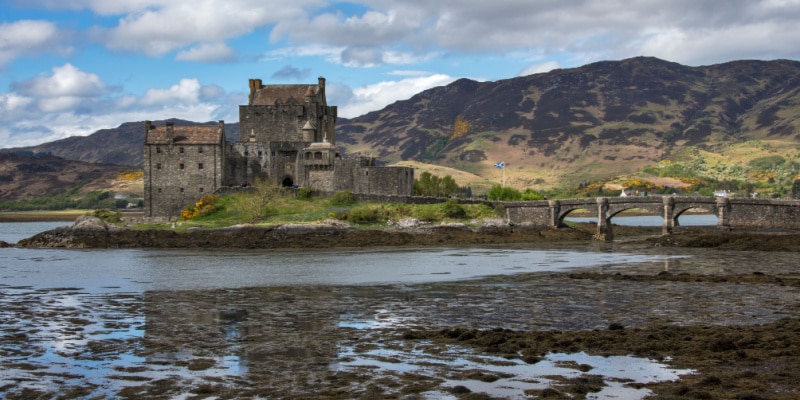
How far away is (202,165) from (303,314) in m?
61.6

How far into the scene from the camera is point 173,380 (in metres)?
23.7

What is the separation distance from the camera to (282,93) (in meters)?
105

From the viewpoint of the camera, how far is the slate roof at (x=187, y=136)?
9531cm

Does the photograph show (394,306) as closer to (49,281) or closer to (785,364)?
(785,364)

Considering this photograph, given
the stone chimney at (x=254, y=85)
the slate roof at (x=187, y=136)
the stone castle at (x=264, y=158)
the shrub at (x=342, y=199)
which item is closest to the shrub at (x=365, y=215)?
the shrub at (x=342, y=199)

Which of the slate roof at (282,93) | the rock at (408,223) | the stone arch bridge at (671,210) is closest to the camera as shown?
the stone arch bridge at (671,210)

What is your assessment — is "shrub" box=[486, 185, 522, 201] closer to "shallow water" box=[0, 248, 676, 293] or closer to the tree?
the tree

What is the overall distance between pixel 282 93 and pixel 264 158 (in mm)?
9554

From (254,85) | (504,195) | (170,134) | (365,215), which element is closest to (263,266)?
(365,215)

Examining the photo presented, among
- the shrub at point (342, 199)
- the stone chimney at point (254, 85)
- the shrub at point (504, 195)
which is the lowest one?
the shrub at point (342, 199)

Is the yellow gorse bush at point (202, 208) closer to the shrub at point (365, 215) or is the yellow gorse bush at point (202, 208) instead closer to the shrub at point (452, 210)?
the shrub at point (365, 215)

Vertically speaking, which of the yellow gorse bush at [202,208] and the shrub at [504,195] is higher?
the shrub at [504,195]

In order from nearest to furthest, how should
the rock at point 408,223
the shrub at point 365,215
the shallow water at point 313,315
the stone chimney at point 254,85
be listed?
the shallow water at point 313,315 < the rock at point 408,223 < the shrub at point 365,215 < the stone chimney at point 254,85

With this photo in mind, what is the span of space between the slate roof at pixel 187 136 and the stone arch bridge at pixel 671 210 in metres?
31.0
